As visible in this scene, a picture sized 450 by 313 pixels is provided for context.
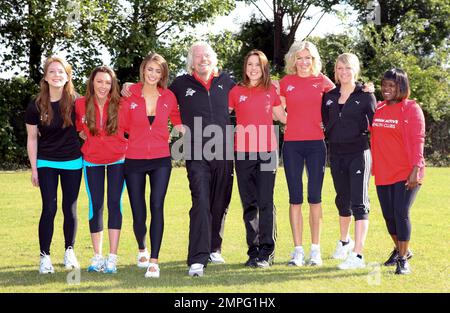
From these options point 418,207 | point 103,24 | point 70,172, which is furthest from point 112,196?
point 103,24

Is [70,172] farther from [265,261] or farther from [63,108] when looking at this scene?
[265,261]

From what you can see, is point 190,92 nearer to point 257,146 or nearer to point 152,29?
point 257,146

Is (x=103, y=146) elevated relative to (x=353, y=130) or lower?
lower

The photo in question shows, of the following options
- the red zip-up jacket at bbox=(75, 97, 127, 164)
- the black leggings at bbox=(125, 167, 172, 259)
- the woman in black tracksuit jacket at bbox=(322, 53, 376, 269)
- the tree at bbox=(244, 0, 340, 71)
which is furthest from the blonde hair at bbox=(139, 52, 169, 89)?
the tree at bbox=(244, 0, 340, 71)

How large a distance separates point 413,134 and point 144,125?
2.56m

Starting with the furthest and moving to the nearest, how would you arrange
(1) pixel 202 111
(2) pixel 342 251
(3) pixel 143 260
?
1. (2) pixel 342 251
2. (3) pixel 143 260
3. (1) pixel 202 111

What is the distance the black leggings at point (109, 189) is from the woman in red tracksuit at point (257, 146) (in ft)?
3.93

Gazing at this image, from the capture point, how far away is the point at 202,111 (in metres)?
6.44

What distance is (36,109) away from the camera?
6.51 meters

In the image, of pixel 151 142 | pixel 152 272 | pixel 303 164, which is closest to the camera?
pixel 152 272

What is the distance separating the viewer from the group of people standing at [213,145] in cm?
640

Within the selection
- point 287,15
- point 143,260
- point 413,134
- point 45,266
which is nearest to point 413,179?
point 413,134

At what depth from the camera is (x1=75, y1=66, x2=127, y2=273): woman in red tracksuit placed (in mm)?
6457

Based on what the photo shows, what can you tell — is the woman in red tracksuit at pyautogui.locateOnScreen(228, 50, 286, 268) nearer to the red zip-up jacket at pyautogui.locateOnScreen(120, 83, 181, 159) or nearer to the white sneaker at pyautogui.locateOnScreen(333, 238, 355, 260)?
the red zip-up jacket at pyautogui.locateOnScreen(120, 83, 181, 159)
